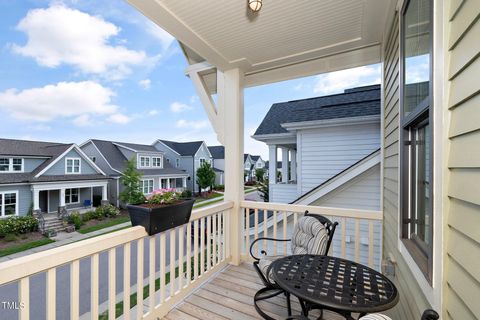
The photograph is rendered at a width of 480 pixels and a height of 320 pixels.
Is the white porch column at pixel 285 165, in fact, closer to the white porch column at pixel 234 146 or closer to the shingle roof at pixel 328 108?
the shingle roof at pixel 328 108

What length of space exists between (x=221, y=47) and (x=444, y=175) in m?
2.38

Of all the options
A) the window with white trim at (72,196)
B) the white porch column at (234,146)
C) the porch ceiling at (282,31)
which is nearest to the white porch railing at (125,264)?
the white porch column at (234,146)

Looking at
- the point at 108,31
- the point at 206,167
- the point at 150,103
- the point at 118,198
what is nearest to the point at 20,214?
the point at 118,198

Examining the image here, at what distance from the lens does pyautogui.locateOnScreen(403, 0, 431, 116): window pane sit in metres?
1.21

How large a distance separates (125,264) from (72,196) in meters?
1.40

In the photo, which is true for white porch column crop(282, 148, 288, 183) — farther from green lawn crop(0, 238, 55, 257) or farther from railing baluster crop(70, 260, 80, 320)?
railing baluster crop(70, 260, 80, 320)

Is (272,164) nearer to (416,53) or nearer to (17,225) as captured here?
(416,53)

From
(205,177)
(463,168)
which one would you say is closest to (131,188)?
(205,177)

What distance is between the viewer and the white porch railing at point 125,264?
46.7 inches

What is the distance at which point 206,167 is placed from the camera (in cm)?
461

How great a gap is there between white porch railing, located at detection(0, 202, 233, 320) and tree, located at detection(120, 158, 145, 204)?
401mm

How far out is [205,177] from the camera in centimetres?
499

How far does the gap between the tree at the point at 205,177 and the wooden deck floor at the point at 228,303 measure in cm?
208

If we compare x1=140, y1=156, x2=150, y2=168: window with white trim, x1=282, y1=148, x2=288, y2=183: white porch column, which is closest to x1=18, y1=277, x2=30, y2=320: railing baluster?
x1=140, y1=156, x2=150, y2=168: window with white trim
